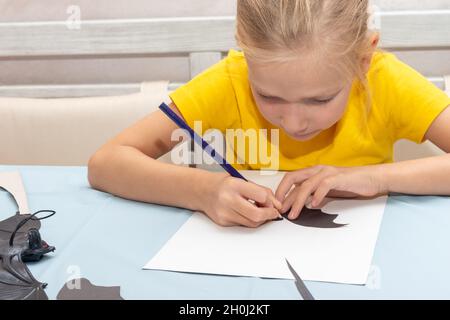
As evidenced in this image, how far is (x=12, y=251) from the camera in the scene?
0.77 metres

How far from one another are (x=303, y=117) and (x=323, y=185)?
0.09 m

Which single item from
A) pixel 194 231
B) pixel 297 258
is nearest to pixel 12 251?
pixel 194 231

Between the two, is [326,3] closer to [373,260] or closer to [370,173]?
[370,173]

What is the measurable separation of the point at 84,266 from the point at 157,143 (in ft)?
1.20

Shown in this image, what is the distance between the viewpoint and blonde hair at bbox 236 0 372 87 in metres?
0.85

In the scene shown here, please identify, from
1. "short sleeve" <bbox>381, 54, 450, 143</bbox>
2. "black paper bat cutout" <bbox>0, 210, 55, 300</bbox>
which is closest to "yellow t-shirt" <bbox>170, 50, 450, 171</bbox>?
"short sleeve" <bbox>381, 54, 450, 143</bbox>

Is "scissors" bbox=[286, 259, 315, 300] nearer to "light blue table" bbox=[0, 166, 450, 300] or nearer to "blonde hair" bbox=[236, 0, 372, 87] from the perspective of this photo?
"light blue table" bbox=[0, 166, 450, 300]

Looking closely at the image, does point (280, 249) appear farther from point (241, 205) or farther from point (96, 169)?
point (96, 169)

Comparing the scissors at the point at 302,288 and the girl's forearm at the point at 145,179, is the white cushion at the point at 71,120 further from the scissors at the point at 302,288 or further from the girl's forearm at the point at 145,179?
the scissors at the point at 302,288

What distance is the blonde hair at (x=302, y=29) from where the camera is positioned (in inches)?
33.6

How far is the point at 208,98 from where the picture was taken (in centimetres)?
110

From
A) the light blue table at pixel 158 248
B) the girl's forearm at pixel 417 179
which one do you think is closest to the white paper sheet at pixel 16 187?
the light blue table at pixel 158 248

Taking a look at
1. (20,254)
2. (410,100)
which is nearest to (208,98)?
(410,100)

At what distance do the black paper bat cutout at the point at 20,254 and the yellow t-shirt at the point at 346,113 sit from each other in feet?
1.15
